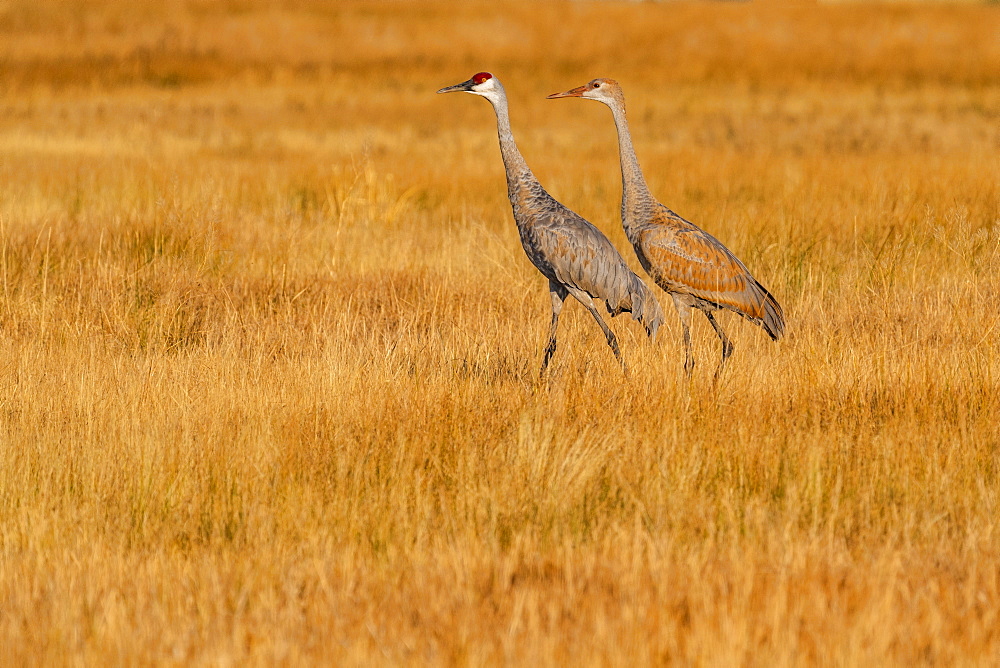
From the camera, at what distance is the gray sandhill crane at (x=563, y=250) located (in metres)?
6.59

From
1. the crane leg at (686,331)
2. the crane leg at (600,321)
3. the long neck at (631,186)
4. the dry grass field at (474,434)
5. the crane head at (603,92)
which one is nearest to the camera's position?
the dry grass field at (474,434)

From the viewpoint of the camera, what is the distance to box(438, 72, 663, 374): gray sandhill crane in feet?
21.6

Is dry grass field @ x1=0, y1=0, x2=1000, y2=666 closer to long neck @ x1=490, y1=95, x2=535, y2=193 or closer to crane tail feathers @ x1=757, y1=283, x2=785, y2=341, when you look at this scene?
crane tail feathers @ x1=757, y1=283, x2=785, y2=341

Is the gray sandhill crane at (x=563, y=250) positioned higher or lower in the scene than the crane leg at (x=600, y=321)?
higher

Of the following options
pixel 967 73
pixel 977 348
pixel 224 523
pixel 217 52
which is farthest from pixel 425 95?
pixel 224 523

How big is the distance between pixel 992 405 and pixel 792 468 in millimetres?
1328

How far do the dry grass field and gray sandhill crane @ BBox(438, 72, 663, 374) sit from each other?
0.98 feet

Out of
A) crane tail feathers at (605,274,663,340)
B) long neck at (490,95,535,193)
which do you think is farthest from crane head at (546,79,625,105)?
crane tail feathers at (605,274,663,340)

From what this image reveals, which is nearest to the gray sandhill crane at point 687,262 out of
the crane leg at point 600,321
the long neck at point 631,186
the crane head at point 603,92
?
the long neck at point 631,186

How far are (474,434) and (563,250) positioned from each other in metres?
1.91

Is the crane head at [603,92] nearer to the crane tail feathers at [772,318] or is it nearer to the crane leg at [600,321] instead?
the crane leg at [600,321]

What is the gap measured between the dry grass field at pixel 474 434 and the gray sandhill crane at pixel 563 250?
0.30 metres

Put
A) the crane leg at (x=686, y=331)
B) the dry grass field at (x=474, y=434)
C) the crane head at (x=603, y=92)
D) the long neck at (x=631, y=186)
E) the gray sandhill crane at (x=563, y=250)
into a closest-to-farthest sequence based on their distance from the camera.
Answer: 1. the dry grass field at (x=474, y=434)
2. the crane leg at (x=686, y=331)
3. the gray sandhill crane at (x=563, y=250)
4. the long neck at (x=631, y=186)
5. the crane head at (x=603, y=92)

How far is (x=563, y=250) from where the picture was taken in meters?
6.58
